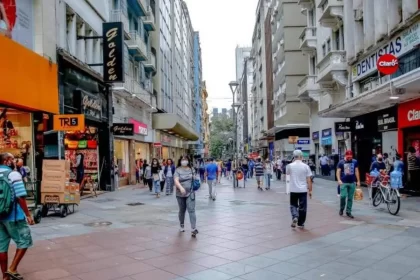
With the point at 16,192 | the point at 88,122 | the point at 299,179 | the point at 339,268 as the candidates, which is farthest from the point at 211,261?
the point at 88,122

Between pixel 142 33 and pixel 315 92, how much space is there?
1404 cm

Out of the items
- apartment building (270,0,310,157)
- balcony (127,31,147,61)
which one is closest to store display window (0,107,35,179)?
balcony (127,31,147,61)

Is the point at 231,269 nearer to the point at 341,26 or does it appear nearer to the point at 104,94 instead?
the point at 104,94

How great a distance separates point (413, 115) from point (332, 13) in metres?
10.4

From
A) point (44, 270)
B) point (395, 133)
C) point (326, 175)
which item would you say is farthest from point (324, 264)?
point (326, 175)

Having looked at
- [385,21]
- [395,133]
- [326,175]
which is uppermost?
[385,21]

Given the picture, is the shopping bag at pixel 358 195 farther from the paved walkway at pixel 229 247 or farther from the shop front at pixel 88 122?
the shop front at pixel 88 122

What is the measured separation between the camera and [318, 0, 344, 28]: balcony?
23916mm

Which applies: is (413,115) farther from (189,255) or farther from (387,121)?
(189,255)

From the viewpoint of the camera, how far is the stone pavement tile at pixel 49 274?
573 centimetres

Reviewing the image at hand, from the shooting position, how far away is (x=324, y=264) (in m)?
6.17

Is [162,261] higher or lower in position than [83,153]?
lower

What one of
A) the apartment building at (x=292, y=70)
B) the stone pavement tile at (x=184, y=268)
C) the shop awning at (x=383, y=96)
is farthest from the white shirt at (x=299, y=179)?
the apartment building at (x=292, y=70)

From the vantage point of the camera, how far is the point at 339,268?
593 cm
